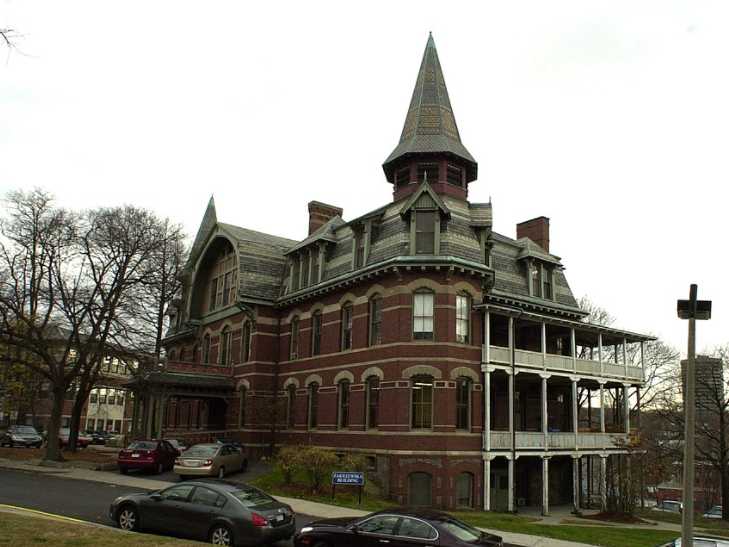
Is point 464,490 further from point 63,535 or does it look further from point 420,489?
point 63,535

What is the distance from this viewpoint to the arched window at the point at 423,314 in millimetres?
27219

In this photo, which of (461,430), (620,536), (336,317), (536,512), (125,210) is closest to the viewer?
(620,536)

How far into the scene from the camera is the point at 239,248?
36.7 meters

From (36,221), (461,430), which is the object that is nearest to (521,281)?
(461,430)

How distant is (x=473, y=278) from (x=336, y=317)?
285 inches

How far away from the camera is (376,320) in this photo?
28922 mm

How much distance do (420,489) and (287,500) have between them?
6.01 meters

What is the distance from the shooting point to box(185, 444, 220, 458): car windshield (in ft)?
83.9

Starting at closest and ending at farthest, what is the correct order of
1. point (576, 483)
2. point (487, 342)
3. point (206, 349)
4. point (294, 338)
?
point (487, 342) < point (576, 483) < point (294, 338) < point (206, 349)

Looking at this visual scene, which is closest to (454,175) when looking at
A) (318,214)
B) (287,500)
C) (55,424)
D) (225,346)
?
(318,214)

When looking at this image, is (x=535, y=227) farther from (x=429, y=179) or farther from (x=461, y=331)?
(x=461, y=331)

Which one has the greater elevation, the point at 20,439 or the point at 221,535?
the point at 221,535

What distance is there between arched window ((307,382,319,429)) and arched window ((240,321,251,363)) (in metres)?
5.32

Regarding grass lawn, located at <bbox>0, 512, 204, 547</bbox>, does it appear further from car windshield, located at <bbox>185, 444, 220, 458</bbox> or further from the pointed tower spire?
the pointed tower spire
